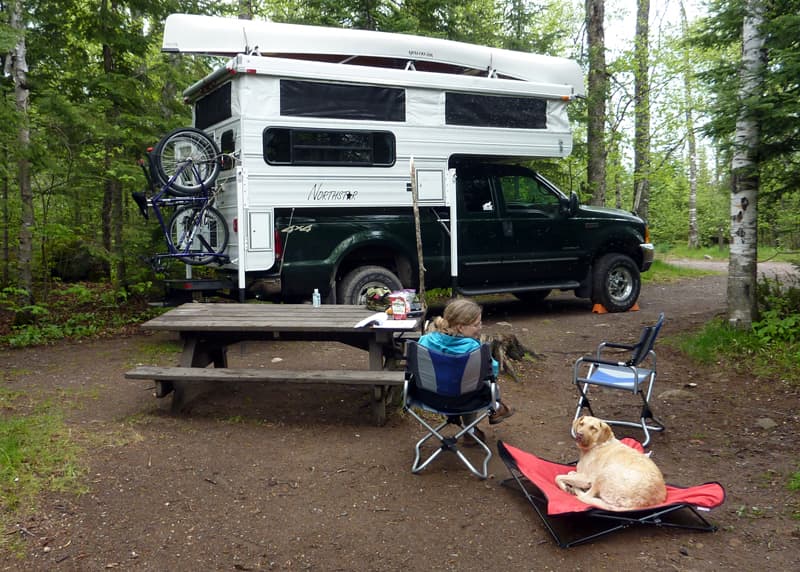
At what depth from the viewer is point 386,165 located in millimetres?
7777

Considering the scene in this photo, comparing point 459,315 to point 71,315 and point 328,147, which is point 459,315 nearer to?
point 328,147

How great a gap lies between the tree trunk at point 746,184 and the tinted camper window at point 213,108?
17.4 ft

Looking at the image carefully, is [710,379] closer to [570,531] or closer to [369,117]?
[570,531]

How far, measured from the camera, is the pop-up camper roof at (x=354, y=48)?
711cm

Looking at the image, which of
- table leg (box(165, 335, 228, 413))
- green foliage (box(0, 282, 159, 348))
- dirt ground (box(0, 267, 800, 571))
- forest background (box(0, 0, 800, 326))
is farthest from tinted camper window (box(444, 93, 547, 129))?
green foliage (box(0, 282, 159, 348))

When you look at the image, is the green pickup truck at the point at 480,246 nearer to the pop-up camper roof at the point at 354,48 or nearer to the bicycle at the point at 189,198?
the bicycle at the point at 189,198

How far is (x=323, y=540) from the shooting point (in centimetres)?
322

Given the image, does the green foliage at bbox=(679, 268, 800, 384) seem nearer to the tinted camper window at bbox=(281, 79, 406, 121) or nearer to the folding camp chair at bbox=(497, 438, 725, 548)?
the folding camp chair at bbox=(497, 438, 725, 548)

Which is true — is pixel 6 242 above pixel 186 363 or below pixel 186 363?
above

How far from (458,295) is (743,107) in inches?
152

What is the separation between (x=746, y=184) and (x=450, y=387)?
4.53 meters

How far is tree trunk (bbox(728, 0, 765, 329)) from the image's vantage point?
21.1 ft

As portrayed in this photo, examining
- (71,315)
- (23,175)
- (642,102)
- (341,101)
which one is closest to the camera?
(341,101)

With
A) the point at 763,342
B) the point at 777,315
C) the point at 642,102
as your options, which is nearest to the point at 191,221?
the point at 763,342
